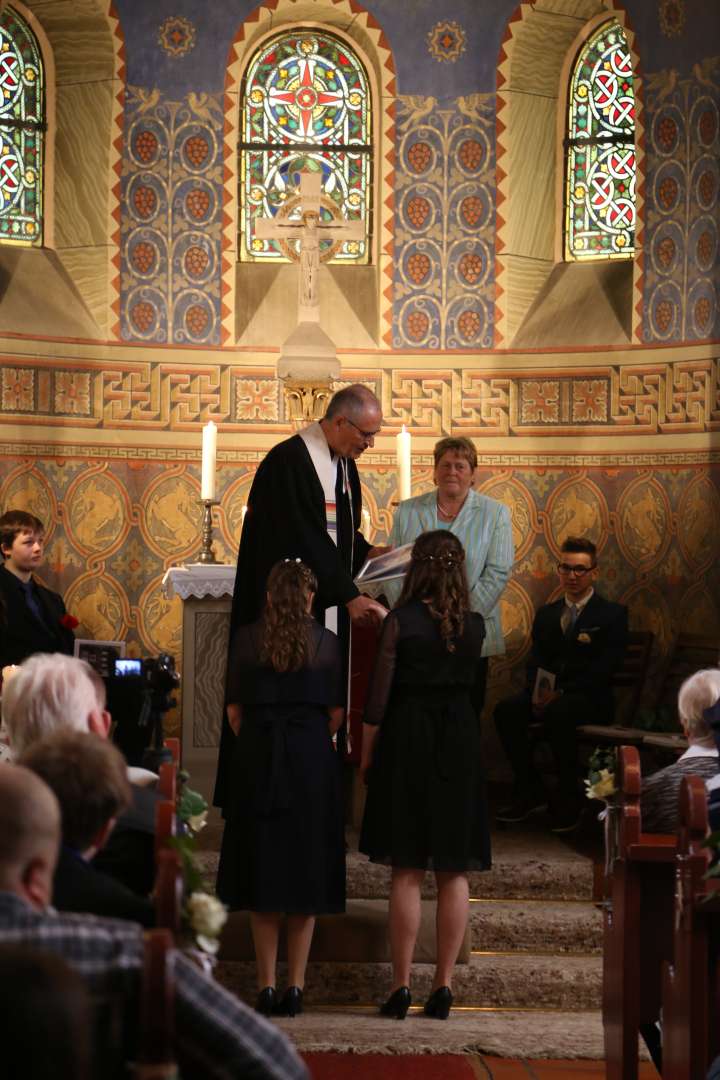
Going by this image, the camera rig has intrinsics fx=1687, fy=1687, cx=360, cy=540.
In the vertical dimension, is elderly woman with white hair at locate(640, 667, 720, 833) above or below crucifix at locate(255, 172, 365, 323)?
below

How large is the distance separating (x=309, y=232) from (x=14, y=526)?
2978mm

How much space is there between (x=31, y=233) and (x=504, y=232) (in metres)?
3.00

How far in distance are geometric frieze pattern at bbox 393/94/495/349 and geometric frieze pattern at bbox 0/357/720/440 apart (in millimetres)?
355

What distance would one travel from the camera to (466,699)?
622 centimetres

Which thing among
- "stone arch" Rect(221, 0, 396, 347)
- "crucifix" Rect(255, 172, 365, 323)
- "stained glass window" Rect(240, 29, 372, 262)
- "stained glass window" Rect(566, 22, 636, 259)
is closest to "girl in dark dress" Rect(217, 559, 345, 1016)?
"crucifix" Rect(255, 172, 365, 323)

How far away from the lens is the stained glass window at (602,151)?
10734mm

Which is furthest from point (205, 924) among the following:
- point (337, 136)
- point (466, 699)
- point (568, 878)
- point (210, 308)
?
point (337, 136)

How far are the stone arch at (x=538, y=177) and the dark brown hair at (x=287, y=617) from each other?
5.06 metres

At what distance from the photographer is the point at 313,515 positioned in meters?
A: 6.76

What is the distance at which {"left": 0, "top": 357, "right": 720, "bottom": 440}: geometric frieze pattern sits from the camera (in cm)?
1020

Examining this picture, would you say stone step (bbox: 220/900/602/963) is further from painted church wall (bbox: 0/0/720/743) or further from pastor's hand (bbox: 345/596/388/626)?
painted church wall (bbox: 0/0/720/743)

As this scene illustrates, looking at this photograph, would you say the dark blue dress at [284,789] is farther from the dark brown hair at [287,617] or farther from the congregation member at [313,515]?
the congregation member at [313,515]

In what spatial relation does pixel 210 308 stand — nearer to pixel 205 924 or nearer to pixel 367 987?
pixel 367 987

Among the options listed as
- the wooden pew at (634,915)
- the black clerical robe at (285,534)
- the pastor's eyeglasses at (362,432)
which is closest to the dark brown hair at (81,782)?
the wooden pew at (634,915)
